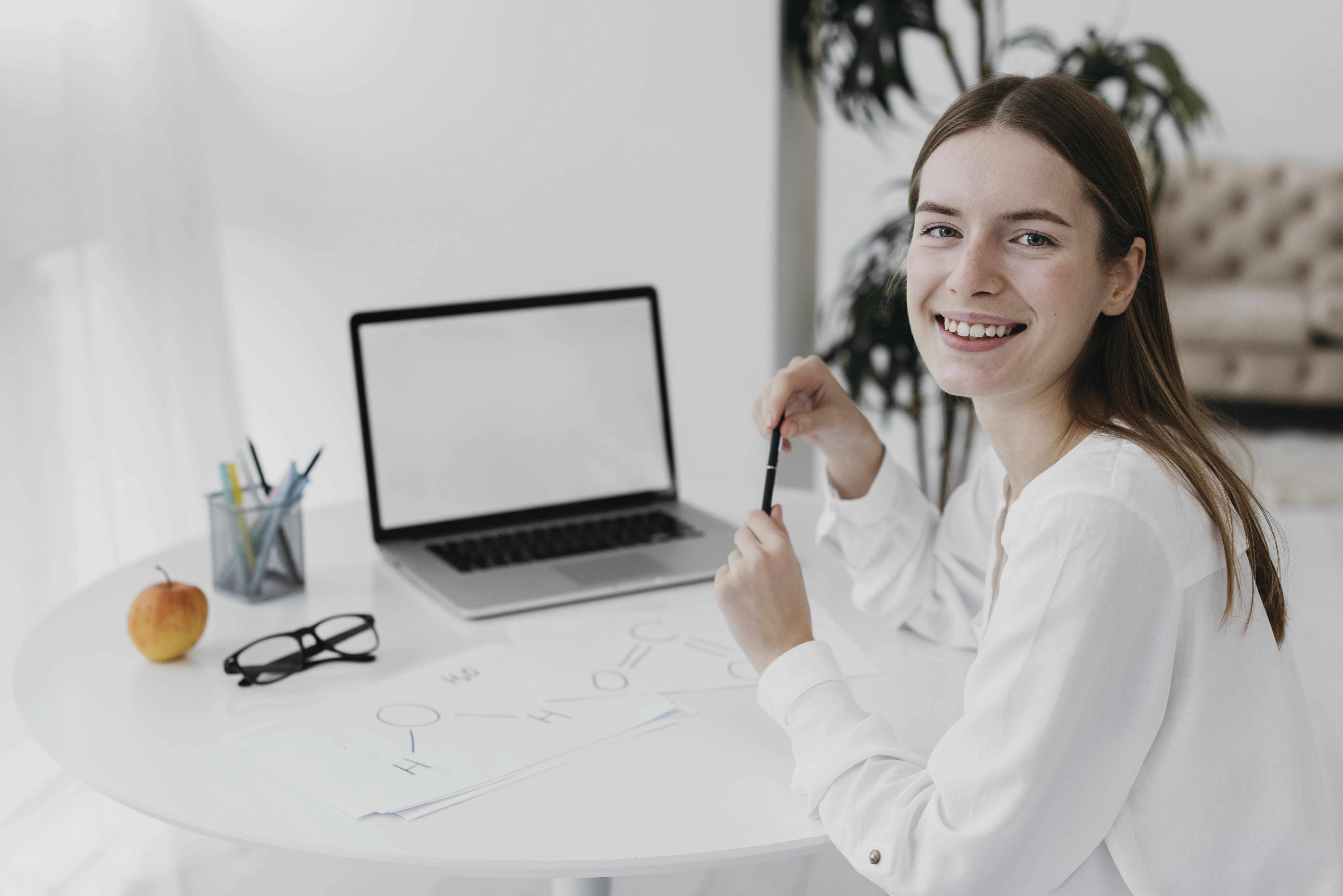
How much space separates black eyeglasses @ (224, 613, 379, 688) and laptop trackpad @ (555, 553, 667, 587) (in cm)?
23

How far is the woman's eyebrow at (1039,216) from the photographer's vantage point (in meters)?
0.82

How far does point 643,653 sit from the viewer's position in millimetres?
1115

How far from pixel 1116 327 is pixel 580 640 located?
0.57m

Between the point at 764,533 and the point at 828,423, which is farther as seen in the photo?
the point at 828,423

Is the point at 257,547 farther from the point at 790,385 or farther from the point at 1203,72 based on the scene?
the point at 1203,72

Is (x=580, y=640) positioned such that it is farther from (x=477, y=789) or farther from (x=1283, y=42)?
(x=1283, y=42)

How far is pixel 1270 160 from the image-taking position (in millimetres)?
4281

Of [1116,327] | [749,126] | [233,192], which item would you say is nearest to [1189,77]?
[749,126]

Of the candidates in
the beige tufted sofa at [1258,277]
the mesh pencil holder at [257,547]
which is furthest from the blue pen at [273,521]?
the beige tufted sofa at [1258,277]

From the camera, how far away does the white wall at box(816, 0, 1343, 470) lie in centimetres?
404

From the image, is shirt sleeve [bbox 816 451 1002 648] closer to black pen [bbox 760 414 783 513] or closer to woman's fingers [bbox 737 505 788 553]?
black pen [bbox 760 414 783 513]

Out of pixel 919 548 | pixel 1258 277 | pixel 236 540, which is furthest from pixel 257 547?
pixel 1258 277

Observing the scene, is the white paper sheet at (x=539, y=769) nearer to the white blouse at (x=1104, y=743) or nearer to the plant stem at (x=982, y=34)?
the white blouse at (x=1104, y=743)

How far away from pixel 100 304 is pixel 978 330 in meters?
1.85
